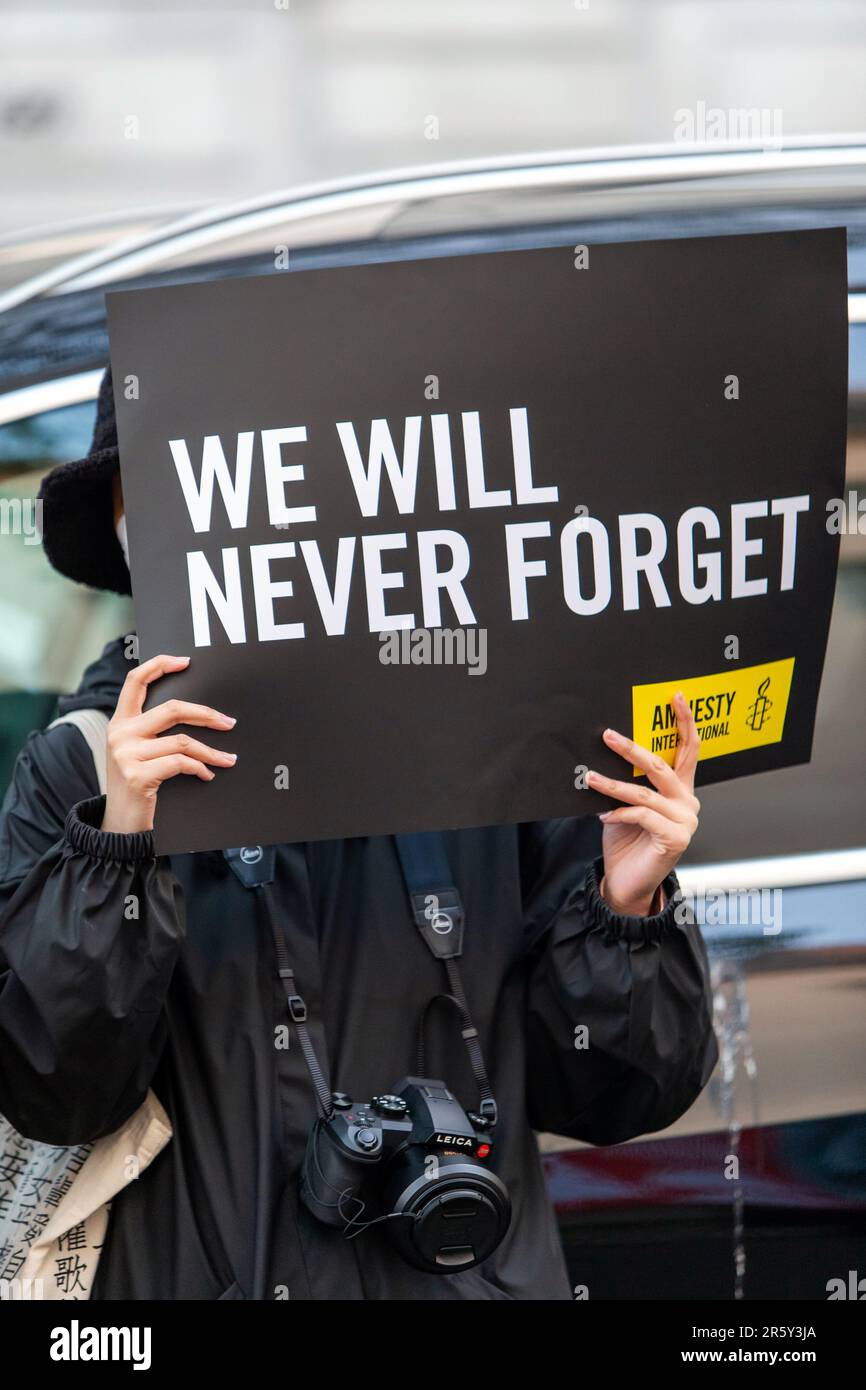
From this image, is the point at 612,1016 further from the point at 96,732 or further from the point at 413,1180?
the point at 96,732

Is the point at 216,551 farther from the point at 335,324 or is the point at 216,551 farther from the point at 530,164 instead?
the point at 530,164

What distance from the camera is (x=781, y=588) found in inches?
68.3

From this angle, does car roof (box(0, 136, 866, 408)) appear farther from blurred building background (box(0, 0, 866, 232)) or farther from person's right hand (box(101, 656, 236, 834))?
person's right hand (box(101, 656, 236, 834))

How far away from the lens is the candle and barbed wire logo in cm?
174

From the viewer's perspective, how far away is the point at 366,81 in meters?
3.61

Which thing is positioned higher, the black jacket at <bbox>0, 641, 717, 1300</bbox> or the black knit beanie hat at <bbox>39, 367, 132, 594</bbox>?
the black knit beanie hat at <bbox>39, 367, 132, 594</bbox>

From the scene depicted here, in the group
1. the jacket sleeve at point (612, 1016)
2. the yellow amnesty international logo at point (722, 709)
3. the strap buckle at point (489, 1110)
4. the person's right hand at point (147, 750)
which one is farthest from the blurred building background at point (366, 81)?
the strap buckle at point (489, 1110)

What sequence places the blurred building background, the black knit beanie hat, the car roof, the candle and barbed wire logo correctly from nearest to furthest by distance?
1. the candle and barbed wire logo
2. the black knit beanie hat
3. the car roof
4. the blurred building background

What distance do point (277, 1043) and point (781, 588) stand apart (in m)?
0.76

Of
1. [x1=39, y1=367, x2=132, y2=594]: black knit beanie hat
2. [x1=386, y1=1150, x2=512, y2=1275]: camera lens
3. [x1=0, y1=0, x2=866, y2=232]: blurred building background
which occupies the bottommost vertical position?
[x1=386, y1=1150, x2=512, y2=1275]: camera lens

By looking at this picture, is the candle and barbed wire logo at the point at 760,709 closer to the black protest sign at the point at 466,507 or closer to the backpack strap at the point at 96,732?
the black protest sign at the point at 466,507

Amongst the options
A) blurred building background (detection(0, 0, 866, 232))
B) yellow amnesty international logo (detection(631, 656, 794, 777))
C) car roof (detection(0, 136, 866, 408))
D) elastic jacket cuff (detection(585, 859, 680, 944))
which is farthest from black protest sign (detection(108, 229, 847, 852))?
blurred building background (detection(0, 0, 866, 232))

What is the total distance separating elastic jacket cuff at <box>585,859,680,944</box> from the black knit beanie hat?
75cm

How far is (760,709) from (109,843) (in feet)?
2.45
